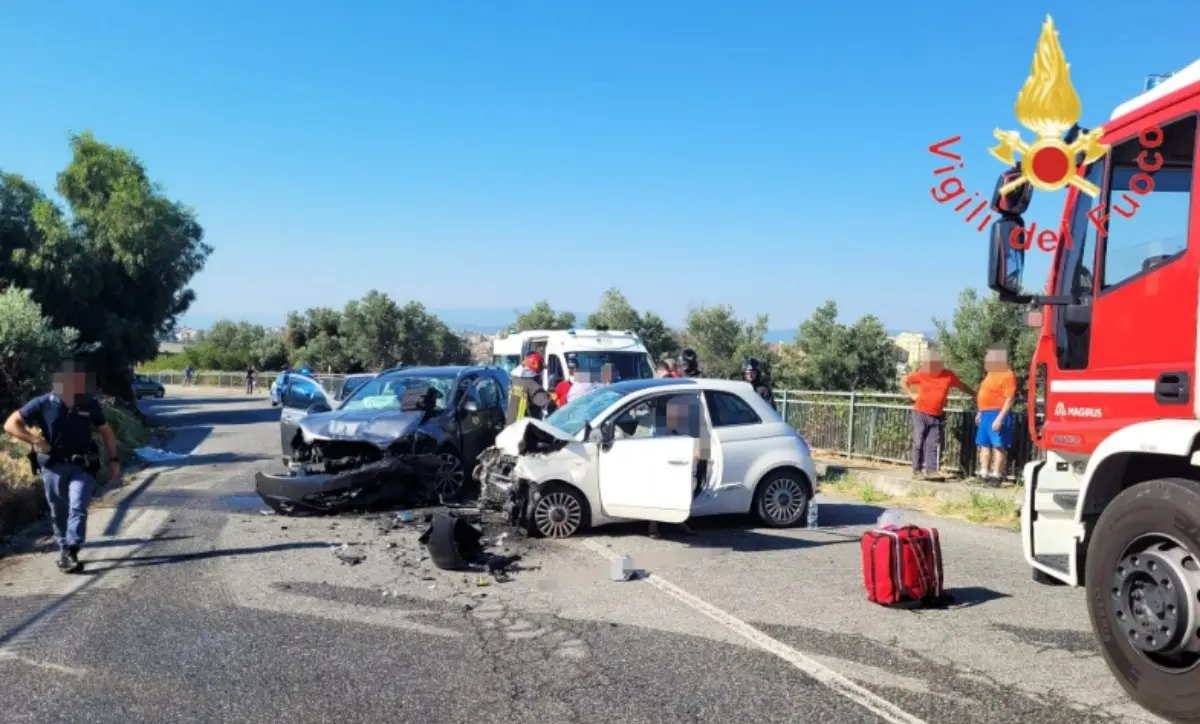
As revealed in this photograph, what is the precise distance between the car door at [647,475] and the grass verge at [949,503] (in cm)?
387

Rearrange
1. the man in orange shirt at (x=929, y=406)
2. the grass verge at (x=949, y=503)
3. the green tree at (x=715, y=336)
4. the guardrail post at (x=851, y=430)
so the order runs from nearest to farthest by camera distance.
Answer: the grass verge at (x=949, y=503) < the man in orange shirt at (x=929, y=406) < the guardrail post at (x=851, y=430) < the green tree at (x=715, y=336)

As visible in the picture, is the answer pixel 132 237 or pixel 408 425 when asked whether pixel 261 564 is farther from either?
pixel 132 237

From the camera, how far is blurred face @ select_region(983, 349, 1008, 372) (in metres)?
11.2

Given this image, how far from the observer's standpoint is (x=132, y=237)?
1208 inches

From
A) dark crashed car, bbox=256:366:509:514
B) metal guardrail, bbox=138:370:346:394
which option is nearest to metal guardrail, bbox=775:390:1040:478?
dark crashed car, bbox=256:366:509:514

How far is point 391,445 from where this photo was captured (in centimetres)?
1066

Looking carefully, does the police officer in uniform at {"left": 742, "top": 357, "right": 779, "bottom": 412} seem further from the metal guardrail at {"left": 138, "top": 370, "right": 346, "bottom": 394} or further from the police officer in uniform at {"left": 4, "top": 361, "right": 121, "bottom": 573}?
the metal guardrail at {"left": 138, "top": 370, "right": 346, "bottom": 394}

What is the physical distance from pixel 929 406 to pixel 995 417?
0.94 metres

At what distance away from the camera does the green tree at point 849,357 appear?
88.7ft

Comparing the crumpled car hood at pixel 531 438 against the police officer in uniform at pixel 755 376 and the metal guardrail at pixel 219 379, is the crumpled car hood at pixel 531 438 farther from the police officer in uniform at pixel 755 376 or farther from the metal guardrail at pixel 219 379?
the metal guardrail at pixel 219 379

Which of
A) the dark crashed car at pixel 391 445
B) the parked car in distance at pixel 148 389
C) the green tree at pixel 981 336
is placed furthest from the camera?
the parked car in distance at pixel 148 389

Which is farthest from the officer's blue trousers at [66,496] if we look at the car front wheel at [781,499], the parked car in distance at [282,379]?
the parked car in distance at [282,379]

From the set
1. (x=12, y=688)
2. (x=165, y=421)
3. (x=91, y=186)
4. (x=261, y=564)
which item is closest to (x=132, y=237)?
(x=91, y=186)

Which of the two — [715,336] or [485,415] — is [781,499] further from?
[715,336]
